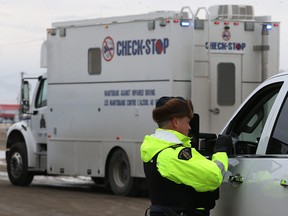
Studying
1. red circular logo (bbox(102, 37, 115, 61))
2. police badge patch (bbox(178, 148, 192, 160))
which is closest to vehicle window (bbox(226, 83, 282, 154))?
police badge patch (bbox(178, 148, 192, 160))

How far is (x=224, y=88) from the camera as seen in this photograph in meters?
15.6

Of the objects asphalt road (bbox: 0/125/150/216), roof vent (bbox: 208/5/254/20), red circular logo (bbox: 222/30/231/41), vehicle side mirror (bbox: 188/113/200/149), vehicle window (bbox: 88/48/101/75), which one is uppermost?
roof vent (bbox: 208/5/254/20)

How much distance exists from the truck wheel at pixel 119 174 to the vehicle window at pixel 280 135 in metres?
10.7

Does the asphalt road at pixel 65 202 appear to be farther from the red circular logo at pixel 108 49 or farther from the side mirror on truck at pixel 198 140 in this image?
the side mirror on truck at pixel 198 140

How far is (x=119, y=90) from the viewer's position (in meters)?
16.0

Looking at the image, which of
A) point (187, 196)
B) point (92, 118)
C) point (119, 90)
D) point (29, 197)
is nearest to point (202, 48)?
point (119, 90)

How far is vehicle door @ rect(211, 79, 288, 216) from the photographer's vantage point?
5016 millimetres

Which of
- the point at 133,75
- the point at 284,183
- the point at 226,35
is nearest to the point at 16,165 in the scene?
the point at 133,75

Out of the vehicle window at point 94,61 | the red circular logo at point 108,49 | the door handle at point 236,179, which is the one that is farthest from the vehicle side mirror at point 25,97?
the door handle at point 236,179

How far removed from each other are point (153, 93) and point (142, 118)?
0.59 m

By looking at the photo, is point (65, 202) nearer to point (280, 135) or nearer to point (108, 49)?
point (108, 49)

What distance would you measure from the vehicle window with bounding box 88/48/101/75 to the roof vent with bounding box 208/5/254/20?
2500 millimetres

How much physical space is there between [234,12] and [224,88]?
1.54 metres

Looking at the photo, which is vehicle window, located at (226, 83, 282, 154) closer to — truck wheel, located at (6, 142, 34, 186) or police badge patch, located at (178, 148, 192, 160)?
police badge patch, located at (178, 148, 192, 160)
